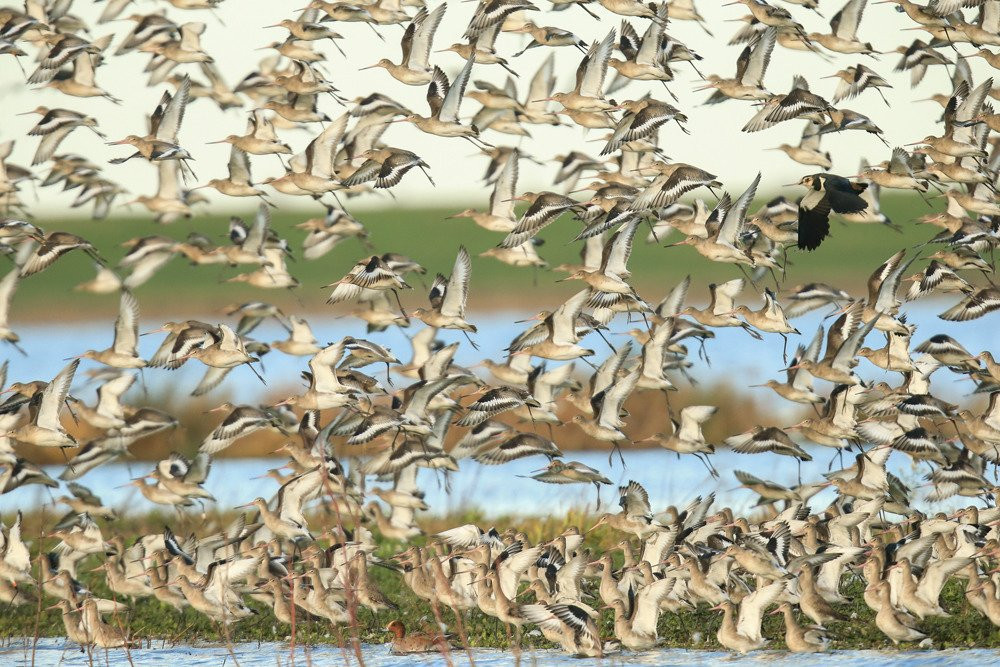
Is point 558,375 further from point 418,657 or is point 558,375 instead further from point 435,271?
point 435,271

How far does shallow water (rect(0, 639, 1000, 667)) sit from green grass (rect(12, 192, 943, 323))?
16107mm

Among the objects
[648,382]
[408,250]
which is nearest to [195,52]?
[648,382]

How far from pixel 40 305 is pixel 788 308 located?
21.3 meters

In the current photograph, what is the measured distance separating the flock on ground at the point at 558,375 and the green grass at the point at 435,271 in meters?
12.8

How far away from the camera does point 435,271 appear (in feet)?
109

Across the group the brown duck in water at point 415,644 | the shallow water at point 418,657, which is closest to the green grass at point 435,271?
the shallow water at point 418,657

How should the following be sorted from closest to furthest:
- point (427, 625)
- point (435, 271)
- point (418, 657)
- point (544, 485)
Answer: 1. point (418, 657)
2. point (427, 625)
3. point (544, 485)
4. point (435, 271)

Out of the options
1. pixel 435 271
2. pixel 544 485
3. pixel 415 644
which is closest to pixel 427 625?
pixel 415 644

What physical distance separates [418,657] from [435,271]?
2325 centimetres

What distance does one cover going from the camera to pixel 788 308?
Answer: 13.2 meters

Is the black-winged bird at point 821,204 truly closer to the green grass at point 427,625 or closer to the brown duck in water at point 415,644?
the green grass at point 427,625

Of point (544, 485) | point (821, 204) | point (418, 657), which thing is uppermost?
point (821, 204)

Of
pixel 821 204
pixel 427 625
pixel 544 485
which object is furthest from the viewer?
pixel 544 485

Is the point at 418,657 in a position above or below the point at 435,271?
below
